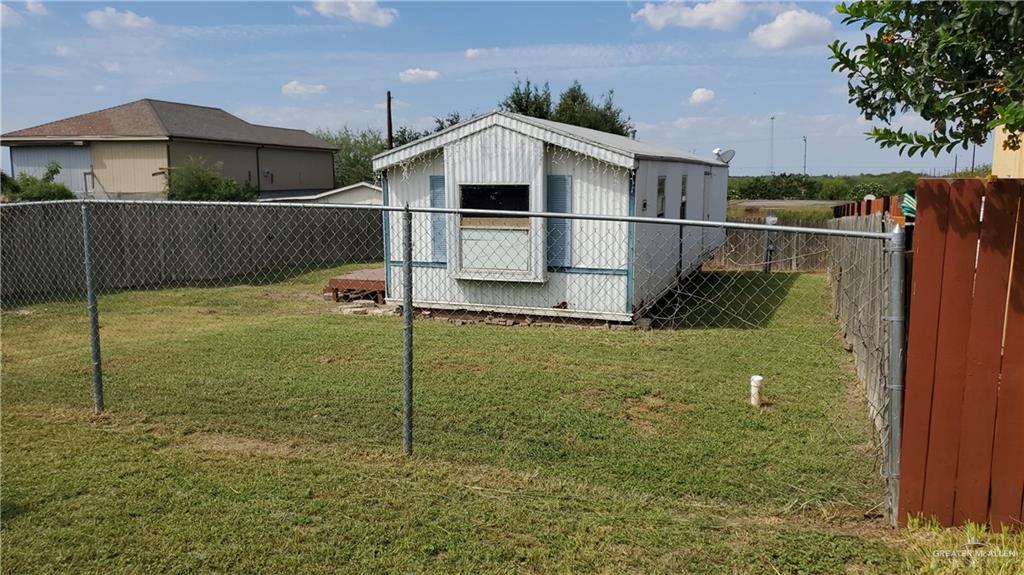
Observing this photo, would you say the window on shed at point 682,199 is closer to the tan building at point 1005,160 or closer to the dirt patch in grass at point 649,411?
the tan building at point 1005,160

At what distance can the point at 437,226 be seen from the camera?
10.4 meters

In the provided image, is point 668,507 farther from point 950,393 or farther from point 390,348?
point 390,348

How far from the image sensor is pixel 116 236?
13.2 meters

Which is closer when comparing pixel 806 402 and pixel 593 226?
pixel 806 402

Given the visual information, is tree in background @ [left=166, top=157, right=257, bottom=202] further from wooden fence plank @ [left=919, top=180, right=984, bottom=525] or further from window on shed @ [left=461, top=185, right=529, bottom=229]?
wooden fence plank @ [left=919, top=180, right=984, bottom=525]

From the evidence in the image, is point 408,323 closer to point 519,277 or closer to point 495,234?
point 519,277

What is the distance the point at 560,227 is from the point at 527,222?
450mm

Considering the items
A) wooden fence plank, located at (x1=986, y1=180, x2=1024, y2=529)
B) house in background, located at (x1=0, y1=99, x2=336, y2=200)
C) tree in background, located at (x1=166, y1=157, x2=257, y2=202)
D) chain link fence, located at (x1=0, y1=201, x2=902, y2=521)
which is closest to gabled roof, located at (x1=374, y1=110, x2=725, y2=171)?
chain link fence, located at (x1=0, y1=201, x2=902, y2=521)

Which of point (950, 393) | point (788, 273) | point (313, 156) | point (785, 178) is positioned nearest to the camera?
point (950, 393)

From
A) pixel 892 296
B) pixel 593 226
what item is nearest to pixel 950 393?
pixel 892 296

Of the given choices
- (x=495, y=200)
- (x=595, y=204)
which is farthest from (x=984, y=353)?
(x=495, y=200)

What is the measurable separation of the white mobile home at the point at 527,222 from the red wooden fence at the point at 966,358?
6.12 meters

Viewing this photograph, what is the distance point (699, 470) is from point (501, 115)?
21.1 ft

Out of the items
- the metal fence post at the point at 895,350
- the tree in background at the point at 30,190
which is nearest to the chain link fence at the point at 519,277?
the metal fence post at the point at 895,350
